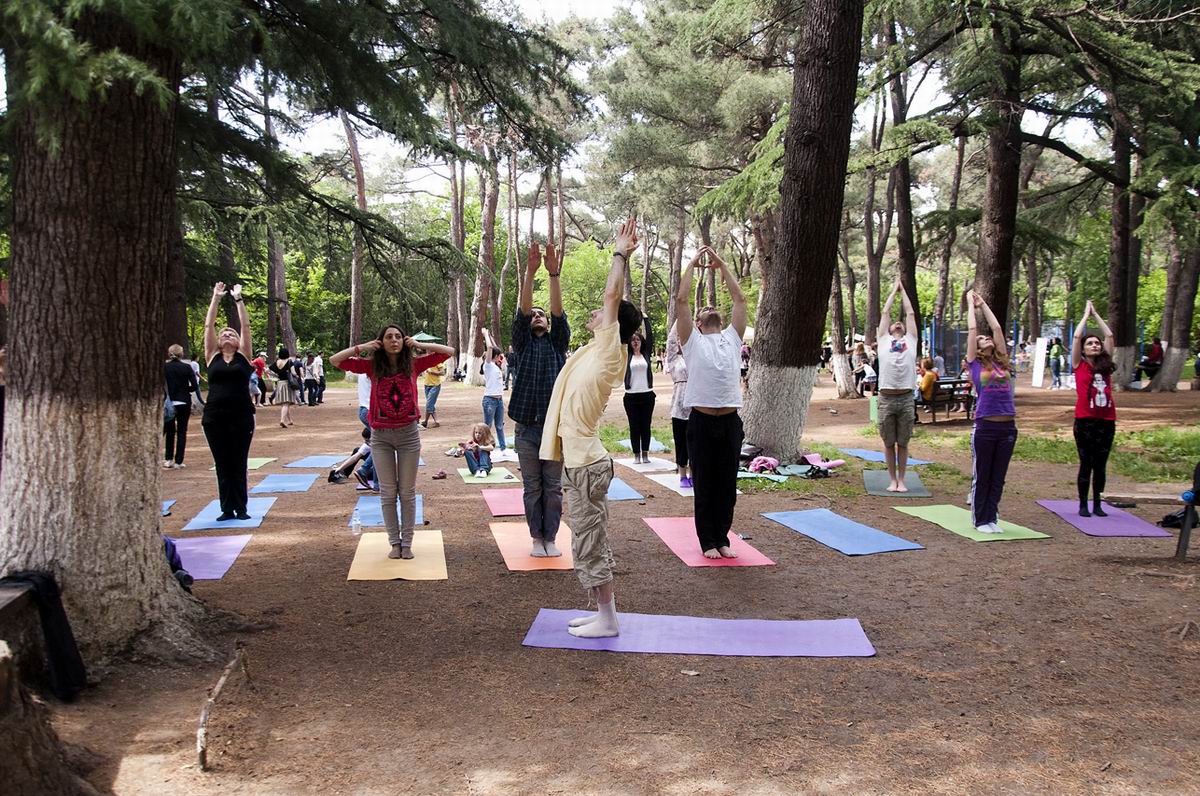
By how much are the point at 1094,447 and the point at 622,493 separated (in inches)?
170

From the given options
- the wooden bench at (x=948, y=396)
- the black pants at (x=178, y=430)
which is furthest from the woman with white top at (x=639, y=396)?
the wooden bench at (x=948, y=396)

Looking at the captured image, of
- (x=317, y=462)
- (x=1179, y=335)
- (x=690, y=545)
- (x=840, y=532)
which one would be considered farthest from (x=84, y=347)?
(x=1179, y=335)

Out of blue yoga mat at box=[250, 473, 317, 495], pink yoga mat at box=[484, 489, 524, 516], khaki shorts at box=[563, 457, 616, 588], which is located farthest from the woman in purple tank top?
blue yoga mat at box=[250, 473, 317, 495]

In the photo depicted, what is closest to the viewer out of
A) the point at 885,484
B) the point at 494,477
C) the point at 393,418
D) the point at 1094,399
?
the point at 393,418

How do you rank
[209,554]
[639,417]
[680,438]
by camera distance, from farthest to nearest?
[639,417]
[680,438]
[209,554]

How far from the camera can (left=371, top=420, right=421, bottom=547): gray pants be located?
5.96 meters

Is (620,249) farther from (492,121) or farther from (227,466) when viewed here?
(227,466)

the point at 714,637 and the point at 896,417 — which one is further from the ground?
the point at 896,417

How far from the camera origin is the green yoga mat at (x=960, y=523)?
271 inches

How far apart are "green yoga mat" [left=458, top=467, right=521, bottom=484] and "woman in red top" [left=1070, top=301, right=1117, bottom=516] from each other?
18.5 ft

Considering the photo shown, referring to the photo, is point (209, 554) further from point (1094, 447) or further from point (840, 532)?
point (1094, 447)

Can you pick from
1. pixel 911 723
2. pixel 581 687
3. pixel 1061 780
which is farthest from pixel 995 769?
pixel 581 687

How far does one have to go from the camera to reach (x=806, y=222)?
9664 millimetres

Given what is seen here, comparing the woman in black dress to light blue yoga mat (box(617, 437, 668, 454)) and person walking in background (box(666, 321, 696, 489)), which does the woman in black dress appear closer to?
person walking in background (box(666, 321, 696, 489))
